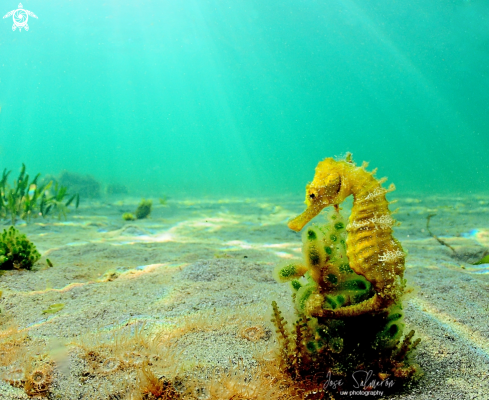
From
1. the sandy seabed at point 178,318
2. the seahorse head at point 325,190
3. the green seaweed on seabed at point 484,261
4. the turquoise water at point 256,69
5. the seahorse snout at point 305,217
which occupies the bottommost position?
the sandy seabed at point 178,318

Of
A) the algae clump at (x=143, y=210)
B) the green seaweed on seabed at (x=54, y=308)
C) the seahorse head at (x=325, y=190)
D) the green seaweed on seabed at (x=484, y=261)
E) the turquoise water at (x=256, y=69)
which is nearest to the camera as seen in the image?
the seahorse head at (x=325, y=190)

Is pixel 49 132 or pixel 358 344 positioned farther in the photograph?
pixel 49 132

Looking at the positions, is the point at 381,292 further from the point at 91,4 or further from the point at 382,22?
the point at 91,4

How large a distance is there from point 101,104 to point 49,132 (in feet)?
150

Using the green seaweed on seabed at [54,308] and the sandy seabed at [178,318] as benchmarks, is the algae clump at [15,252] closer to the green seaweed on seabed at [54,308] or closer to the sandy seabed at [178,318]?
the sandy seabed at [178,318]

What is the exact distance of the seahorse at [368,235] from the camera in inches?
55.9

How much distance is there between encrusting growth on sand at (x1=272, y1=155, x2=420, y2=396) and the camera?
1.43 meters

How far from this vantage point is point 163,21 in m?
42.6

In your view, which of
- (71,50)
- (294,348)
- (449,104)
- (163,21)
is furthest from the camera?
(449,104)

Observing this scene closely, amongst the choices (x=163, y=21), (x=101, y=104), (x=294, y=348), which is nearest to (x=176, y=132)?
(x=101, y=104)

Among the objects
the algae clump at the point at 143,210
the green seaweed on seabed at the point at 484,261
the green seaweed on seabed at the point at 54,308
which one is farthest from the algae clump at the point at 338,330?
the algae clump at the point at 143,210

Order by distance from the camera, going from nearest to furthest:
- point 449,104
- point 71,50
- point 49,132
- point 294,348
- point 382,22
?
point 294,348 → point 382,22 → point 71,50 → point 449,104 → point 49,132

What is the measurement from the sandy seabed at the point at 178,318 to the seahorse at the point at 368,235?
0.42m

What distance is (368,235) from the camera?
1.44m
